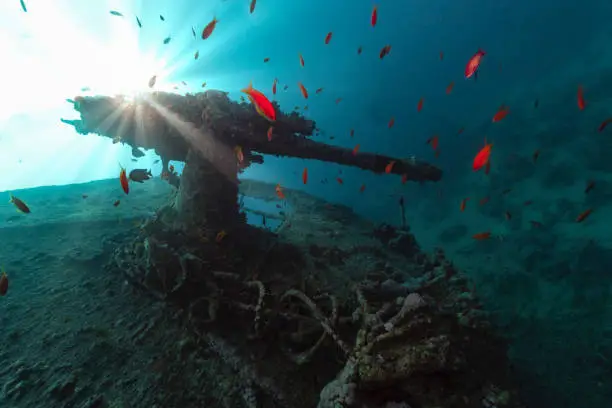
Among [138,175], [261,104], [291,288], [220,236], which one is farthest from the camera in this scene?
[138,175]

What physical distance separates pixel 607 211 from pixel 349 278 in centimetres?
2029

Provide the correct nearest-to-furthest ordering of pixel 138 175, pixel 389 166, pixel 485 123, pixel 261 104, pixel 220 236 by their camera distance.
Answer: pixel 261 104 < pixel 220 236 < pixel 138 175 < pixel 389 166 < pixel 485 123

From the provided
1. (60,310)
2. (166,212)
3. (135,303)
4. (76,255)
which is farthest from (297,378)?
(76,255)

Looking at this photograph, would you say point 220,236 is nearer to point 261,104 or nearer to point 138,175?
point 138,175

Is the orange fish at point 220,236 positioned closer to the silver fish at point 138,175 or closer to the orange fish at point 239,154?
the orange fish at point 239,154

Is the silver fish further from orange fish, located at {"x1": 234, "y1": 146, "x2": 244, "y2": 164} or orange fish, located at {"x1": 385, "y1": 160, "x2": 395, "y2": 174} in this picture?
orange fish, located at {"x1": 385, "y1": 160, "x2": 395, "y2": 174}

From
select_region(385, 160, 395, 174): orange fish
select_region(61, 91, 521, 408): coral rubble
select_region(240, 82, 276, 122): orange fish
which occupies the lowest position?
select_region(61, 91, 521, 408): coral rubble

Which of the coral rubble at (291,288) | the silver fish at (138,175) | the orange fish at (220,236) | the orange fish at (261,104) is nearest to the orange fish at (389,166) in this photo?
the coral rubble at (291,288)

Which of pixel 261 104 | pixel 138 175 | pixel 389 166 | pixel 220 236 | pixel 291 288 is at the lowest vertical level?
pixel 291 288

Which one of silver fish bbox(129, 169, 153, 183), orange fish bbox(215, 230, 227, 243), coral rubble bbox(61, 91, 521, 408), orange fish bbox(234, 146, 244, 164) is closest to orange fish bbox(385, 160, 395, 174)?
coral rubble bbox(61, 91, 521, 408)

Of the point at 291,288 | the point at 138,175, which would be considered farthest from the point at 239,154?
the point at 291,288

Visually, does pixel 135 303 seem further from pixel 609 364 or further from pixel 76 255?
pixel 609 364

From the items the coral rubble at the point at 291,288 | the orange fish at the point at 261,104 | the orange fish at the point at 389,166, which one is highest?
the orange fish at the point at 389,166

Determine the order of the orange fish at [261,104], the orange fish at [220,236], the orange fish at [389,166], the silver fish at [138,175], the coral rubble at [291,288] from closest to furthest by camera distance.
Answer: the coral rubble at [291,288]
the orange fish at [261,104]
the orange fish at [220,236]
the silver fish at [138,175]
the orange fish at [389,166]
